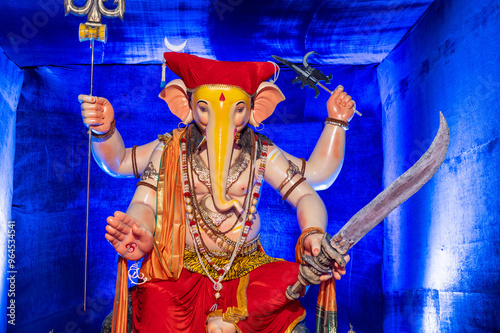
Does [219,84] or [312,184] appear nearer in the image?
[219,84]

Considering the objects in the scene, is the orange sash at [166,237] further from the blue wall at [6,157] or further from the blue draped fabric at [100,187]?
the blue wall at [6,157]

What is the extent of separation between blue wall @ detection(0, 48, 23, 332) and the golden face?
1.19 m

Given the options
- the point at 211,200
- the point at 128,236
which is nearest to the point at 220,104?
the point at 211,200

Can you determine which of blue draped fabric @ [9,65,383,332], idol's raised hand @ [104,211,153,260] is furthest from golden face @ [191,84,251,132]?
blue draped fabric @ [9,65,383,332]

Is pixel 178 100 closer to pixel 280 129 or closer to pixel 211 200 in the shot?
pixel 211 200

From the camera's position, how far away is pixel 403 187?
1438mm

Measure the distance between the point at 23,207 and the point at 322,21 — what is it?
5.81 ft

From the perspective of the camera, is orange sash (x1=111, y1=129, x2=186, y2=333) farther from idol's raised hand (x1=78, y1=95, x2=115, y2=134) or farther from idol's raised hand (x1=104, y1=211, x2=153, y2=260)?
idol's raised hand (x1=78, y1=95, x2=115, y2=134)

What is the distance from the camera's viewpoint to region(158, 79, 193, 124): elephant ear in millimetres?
2207

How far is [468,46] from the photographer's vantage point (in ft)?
7.19

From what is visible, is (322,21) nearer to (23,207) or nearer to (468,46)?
(468,46)

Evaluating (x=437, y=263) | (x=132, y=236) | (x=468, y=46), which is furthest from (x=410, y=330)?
(x=132, y=236)

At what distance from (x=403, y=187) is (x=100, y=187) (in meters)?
1.93

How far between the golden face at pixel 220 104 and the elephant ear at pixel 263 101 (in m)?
0.15
